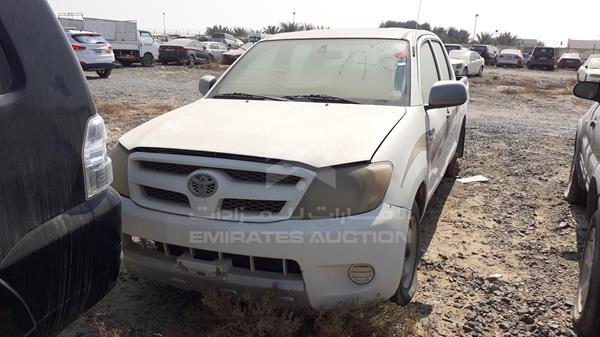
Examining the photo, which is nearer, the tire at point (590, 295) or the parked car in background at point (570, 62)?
the tire at point (590, 295)

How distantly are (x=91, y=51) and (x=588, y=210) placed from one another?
52.3ft

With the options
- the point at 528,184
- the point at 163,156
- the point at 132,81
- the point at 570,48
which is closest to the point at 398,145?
the point at 163,156

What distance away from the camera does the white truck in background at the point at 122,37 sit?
854 inches

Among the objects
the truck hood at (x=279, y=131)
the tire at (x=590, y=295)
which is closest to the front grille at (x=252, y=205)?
the truck hood at (x=279, y=131)

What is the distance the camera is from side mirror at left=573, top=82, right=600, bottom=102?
137 inches

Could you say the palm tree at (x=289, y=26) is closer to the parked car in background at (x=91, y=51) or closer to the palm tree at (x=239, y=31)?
the palm tree at (x=239, y=31)

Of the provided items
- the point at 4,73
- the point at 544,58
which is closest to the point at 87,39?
the point at 4,73

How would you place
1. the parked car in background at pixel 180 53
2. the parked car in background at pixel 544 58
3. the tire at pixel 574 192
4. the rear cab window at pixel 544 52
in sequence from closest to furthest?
1. the tire at pixel 574 192
2. the parked car in background at pixel 180 53
3. the parked car in background at pixel 544 58
4. the rear cab window at pixel 544 52

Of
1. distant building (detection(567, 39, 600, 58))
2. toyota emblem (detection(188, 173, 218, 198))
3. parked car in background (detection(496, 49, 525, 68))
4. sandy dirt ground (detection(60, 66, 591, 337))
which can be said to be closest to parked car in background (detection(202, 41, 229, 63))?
parked car in background (detection(496, 49, 525, 68))

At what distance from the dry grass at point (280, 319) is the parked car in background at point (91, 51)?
15094mm

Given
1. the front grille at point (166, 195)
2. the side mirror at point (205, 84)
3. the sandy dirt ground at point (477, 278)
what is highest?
the side mirror at point (205, 84)

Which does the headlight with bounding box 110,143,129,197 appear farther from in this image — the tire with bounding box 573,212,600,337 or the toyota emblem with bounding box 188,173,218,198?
the tire with bounding box 573,212,600,337

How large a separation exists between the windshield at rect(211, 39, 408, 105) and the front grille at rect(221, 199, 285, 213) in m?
1.28

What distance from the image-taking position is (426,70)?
155 inches
